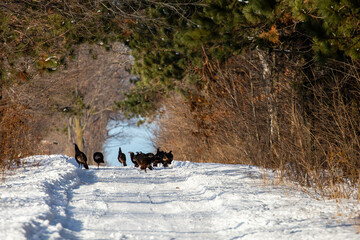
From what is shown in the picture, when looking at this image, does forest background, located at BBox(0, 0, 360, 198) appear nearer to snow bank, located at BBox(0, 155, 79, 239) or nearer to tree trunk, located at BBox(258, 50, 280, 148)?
tree trunk, located at BBox(258, 50, 280, 148)

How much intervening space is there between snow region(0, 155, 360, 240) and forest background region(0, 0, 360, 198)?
3.76ft

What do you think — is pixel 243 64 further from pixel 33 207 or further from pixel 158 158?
pixel 33 207

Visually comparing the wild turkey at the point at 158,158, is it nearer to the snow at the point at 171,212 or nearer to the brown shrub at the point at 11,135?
the brown shrub at the point at 11,135

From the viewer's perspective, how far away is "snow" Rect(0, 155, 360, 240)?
19.4 ft

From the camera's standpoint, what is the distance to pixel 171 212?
777 centimetres

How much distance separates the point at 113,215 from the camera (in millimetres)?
7340

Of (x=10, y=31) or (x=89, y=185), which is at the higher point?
(x=10, y=31)

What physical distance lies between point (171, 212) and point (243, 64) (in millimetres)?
9276

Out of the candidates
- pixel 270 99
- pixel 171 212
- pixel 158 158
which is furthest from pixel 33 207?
pixel 158 158

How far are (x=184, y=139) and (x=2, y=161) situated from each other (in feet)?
49.1

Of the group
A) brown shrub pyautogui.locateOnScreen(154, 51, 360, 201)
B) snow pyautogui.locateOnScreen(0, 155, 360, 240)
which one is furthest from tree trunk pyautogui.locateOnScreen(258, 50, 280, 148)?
snow pyautogui.locateOnScreen(0, 155, 360, 240)

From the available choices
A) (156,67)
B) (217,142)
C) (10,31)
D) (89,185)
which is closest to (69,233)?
(89,185)

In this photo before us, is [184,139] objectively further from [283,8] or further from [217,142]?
[283,8]

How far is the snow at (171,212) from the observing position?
5926 millimetres
